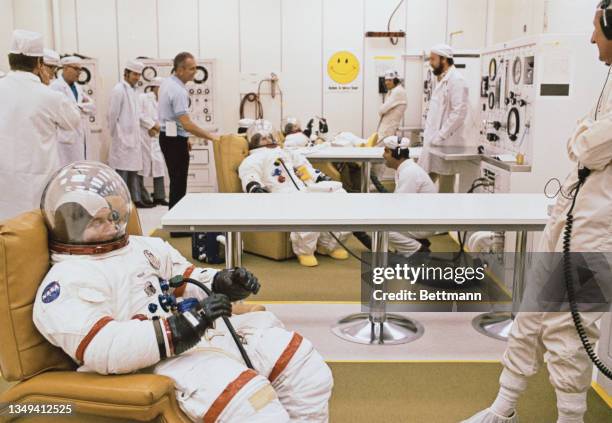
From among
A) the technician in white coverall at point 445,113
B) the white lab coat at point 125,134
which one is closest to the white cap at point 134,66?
the white lab coat at point 125,134

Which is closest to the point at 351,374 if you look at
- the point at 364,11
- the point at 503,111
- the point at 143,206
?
the point at 503,111

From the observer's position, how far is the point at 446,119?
559 cm

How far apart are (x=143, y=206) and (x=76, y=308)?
5542mm

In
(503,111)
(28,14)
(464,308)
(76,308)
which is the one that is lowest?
(464,308)

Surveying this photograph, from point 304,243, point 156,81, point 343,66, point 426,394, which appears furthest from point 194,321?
point 343,66

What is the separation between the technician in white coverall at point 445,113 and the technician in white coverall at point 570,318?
10.7ft

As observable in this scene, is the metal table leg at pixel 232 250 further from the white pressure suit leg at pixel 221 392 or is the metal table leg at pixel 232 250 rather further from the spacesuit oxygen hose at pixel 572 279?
the spacesuit oxygen hose at pixel 572 279

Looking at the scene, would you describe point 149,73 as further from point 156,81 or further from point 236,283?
point 236,283

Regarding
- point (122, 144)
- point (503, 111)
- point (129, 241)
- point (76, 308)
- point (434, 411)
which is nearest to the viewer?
point (76, 308)

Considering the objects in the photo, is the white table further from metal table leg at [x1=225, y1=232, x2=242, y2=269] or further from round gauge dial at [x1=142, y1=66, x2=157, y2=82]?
round gauge dial at [x1=142, y1=66, x2=157, y2=82]

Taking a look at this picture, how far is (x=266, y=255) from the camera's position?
4.84 meters

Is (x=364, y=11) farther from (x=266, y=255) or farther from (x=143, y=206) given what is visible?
(x=266, y=255)

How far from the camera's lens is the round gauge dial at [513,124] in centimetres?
471

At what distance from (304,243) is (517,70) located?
2105mm
